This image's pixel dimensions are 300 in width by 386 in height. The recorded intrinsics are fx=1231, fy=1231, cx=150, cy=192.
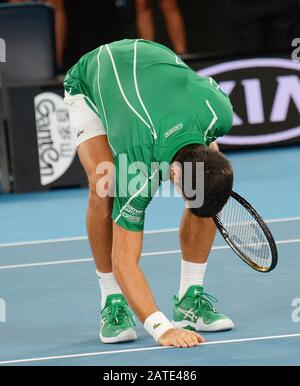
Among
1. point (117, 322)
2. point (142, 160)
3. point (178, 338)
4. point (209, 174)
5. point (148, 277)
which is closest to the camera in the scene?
point (209, 174)

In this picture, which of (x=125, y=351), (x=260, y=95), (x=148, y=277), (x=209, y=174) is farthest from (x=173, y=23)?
(x=209, y=174)

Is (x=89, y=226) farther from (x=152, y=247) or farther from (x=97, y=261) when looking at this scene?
(x=152, y=247)

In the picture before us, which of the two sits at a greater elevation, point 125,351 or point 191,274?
→ point 191,274

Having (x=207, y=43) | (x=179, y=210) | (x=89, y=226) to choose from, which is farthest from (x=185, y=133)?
(x=207, y=43)

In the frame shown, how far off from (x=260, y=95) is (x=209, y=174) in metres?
5.12

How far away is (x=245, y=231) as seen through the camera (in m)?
5.22

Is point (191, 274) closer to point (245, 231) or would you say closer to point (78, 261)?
point (245, 231)

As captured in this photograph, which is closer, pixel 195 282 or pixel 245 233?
pixel 245 233

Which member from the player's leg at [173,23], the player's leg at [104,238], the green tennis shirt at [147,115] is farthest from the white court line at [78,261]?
the player's leg at [173,23]

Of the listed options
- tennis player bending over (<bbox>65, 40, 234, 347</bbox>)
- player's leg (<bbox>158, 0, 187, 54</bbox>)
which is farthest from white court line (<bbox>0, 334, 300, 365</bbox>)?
player's leg (<bbox>158, 0, 187, 54</bbox>)

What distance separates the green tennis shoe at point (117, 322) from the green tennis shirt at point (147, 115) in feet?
1.86

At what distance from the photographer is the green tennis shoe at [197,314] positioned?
215 inches
